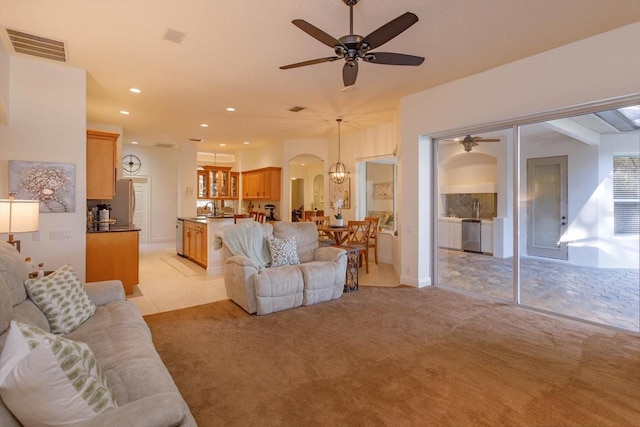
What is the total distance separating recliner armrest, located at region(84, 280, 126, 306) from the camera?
270 cm

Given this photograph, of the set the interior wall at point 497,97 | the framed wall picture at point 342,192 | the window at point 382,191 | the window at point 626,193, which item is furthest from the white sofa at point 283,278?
the window at point 626,193

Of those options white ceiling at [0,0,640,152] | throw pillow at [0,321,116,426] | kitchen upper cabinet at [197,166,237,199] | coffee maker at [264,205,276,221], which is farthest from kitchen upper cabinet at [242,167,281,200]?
throw pillow at [0,321,116,426]

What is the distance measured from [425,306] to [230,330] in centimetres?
241

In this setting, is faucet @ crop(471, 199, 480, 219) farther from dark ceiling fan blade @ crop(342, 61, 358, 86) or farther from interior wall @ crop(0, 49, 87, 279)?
interior wall @ crop(0, 49, 87, 279)

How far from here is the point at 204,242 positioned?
630 cm

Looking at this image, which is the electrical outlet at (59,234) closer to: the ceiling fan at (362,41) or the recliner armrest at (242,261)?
the recliner armrest at (242,261)

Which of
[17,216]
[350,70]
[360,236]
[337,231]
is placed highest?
[350,70]

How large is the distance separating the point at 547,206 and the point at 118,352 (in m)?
5.09

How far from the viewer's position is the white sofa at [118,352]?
1146mm

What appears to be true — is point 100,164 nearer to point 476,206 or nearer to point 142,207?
point 142,207

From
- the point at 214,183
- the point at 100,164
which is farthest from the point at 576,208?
the point at 214,183

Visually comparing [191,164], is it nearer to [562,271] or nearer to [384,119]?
[384,119]

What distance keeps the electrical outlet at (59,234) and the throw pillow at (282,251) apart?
Result: 100 inches

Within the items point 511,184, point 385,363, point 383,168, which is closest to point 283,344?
point 385,363
